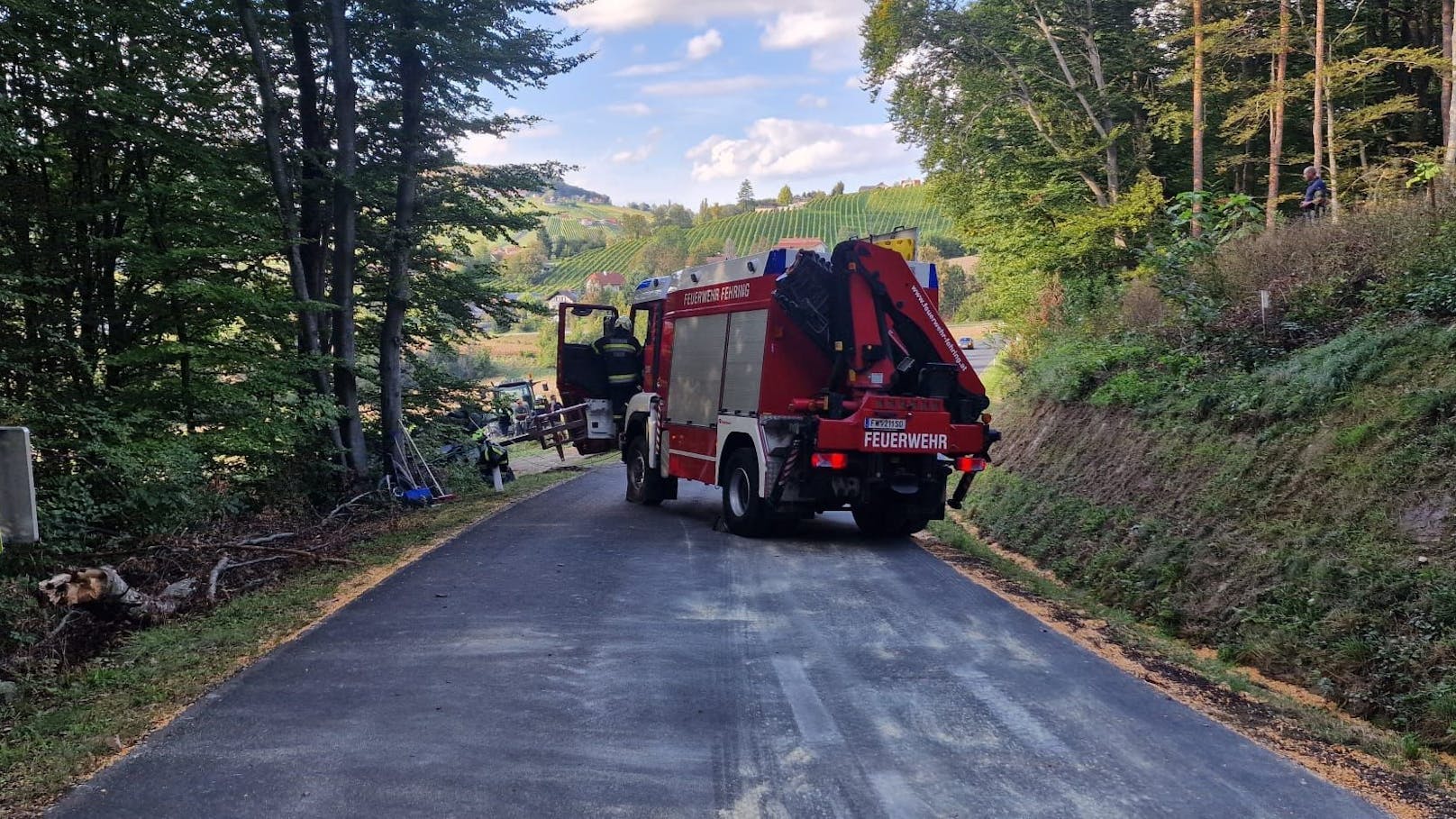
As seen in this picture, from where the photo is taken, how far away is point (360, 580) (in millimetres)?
8914

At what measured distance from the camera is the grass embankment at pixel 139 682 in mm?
4398

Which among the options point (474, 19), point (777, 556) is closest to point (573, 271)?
point (474, 19)

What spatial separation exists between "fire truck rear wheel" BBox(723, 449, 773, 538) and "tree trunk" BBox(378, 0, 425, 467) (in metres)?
7.85

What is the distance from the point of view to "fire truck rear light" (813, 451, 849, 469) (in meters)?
9.99

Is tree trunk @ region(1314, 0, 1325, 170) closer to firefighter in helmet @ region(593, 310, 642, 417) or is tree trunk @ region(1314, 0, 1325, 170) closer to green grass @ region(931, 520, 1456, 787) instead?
green grass @ region(931, 520, 1456, 787)

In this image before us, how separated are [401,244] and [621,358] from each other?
470 cm

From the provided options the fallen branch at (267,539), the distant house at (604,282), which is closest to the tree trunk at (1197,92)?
the fallen branch at (267,539)

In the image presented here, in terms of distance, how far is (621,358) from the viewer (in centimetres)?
1527

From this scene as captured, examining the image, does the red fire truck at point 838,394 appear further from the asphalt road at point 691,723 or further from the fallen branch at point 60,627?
the fallen branch at point 60,627

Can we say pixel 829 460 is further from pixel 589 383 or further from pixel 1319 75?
pixel 1319 75

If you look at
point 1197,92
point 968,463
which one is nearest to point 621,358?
point 968,463

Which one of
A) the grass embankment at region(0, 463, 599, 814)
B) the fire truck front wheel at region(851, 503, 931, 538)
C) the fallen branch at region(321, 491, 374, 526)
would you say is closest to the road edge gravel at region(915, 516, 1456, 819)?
the fire truck front wheel at region(851, 503, 931, 538)

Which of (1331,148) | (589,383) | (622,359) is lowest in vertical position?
(589,383)

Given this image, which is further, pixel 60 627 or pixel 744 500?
pixel 744 500
